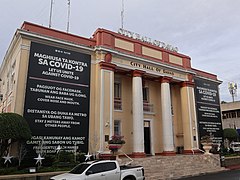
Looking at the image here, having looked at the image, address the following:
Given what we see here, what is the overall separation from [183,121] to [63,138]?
478 inches

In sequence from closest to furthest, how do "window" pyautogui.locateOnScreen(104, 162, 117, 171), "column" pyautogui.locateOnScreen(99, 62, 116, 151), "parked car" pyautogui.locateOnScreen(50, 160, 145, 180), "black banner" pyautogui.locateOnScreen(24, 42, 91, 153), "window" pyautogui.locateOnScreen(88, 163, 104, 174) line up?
"parked car" pyautogui.locateOnScreen(50, 160, 145, 180) < "window" pyautogui.locateOnScreen(88, 163, 104, 174) < "window" pyautogui.locateOnScreen(104, 162, 117, 171) < "black banner" pyautogui.locateOnScreen(24, 42, 91, 153) < "column" pyautogui.locateOnScreen(99, 62, 116, 151)

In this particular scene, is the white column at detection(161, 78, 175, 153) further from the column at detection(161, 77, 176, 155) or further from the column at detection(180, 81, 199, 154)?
the column at detection(180, 81, 199, 154)

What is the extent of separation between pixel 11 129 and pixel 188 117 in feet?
52.1

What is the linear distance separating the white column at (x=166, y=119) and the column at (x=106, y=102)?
535cm

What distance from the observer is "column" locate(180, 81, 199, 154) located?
72.0 feet

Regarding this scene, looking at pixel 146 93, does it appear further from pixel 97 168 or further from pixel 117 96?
pixel 97 168

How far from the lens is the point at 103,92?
17625mm

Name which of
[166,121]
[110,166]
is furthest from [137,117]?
[110,166]

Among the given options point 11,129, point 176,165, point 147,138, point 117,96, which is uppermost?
point 117,96

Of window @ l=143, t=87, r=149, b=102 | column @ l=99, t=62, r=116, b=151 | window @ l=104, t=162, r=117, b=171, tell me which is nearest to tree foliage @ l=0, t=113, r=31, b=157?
window @ l=104, t=162, r=117, b=171

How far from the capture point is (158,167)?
637 inches

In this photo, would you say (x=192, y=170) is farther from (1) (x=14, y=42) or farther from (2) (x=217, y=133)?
(1) (x=14, y=42)

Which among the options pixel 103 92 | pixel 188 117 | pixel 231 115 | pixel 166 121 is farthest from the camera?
pixel 231 115

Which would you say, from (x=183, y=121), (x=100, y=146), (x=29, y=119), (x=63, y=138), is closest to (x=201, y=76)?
(x=183, y=121)
